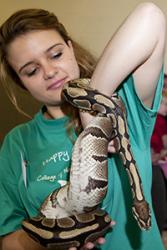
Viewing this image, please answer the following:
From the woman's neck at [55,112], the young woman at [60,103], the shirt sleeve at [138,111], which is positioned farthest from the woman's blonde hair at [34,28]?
the shirt sleeve at [138,111]

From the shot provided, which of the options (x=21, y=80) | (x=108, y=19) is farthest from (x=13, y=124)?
(x=21, y=80)

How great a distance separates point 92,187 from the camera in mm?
947

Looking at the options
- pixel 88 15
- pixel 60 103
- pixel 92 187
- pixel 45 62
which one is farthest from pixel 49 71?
pixel 88 15

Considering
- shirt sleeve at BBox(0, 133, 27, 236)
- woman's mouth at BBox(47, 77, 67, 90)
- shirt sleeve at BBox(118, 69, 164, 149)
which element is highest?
woman's mouth at BBox(47, 77, 67, 90)

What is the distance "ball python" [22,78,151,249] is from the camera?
96 centimetres

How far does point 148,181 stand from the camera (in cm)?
121

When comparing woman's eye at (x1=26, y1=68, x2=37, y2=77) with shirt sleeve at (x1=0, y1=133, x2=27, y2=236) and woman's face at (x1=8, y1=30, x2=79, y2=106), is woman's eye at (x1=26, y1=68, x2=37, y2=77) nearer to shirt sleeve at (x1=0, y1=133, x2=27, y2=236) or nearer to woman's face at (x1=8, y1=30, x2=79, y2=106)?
woman's face at (x1=8, y1=30, x2=79, y2=106)

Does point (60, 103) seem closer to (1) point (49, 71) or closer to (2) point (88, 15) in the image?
(1) point (49, 71)

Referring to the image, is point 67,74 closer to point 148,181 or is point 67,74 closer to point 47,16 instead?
point 47,16

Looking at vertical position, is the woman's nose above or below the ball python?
above

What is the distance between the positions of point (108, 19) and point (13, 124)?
994 mm

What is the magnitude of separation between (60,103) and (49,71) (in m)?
0.15

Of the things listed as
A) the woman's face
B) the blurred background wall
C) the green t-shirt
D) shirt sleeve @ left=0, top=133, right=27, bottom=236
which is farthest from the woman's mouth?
the blurred background wall

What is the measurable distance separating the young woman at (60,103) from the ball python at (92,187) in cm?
6
